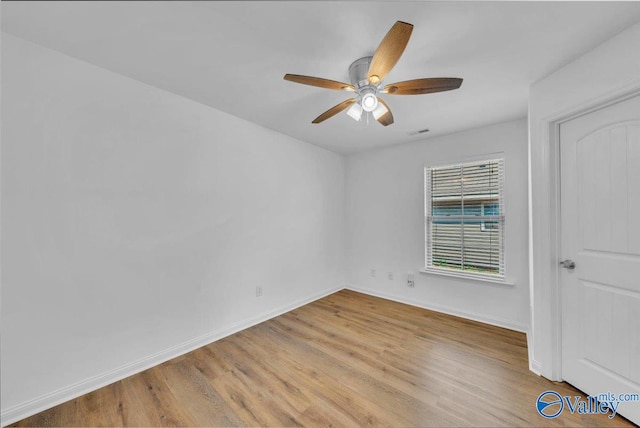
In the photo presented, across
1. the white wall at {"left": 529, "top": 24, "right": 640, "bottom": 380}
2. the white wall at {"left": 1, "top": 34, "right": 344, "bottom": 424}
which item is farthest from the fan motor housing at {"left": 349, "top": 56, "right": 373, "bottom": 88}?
Result: the white wall at {"left": 1, "top": 34, "right": 344, "bottom": 424}

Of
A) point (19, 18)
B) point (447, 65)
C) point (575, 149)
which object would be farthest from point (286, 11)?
point (575, 149)

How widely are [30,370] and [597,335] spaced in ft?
12.6

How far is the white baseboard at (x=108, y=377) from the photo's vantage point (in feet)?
5.13

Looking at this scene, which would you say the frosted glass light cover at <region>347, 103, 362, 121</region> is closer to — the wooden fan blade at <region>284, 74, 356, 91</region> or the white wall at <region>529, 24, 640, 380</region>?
the wooden fan blade at <region>284, 74, 356, 91</region>

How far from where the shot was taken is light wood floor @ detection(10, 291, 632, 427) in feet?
5.20

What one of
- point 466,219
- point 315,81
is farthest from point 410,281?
point 315,81

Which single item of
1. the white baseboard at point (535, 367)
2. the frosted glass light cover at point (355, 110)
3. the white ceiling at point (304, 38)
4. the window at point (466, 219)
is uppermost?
the white ceiling at point (304, 38)

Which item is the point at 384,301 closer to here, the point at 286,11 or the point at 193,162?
the point at 193,162

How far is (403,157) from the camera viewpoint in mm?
3686

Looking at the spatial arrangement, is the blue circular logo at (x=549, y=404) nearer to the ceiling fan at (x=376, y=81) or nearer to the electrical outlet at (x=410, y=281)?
the electrical outlet at (x=410, y=281)

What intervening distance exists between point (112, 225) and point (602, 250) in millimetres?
3565

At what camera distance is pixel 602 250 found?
168cm

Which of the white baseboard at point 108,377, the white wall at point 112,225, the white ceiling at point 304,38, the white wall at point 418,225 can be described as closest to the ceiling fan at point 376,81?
the white ceiling at point 304,38

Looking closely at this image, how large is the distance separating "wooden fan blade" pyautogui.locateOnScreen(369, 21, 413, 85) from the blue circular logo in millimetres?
2429
